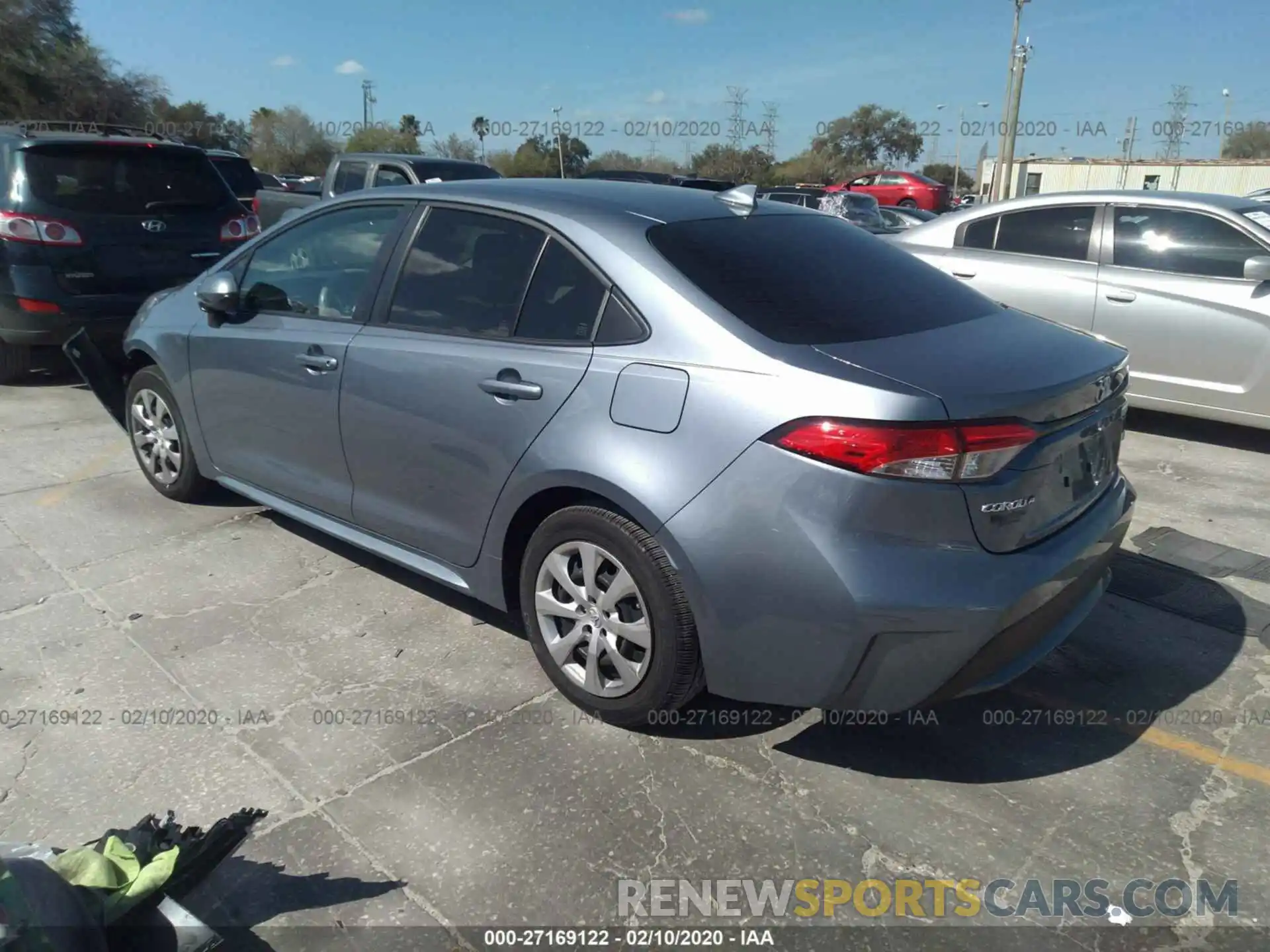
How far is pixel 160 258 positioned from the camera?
276 inches

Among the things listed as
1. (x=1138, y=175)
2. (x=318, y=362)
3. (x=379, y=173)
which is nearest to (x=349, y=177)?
(x=379, y=173)

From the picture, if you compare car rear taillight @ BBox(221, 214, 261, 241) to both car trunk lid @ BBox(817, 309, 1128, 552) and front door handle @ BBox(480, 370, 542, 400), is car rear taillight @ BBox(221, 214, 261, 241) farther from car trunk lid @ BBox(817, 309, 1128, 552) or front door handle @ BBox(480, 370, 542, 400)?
car trunk lid @ BBox(817, 309, 1128, 552)

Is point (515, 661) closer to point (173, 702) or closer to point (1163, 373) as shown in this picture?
point (173, 702)

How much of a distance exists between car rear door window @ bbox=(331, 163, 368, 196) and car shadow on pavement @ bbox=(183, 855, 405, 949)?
9.50m

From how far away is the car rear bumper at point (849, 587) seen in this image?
2473 millimetres

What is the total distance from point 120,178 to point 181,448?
10.7 ft

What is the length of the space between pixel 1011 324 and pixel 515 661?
2094mm

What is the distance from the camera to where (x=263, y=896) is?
2428mm

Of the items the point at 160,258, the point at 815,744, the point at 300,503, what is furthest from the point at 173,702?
the point at 160,258

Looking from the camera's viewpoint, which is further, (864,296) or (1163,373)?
(1163,373)

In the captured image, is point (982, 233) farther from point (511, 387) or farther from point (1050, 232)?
point (511, 387)

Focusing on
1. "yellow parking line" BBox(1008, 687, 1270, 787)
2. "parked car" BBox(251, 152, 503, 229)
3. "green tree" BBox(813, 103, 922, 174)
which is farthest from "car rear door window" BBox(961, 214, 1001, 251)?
"green tree" BBox(813, 103, 922, 174)

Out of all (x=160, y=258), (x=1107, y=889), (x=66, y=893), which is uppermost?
(x=160, y=258)

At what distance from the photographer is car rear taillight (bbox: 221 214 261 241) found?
7.48 meters
